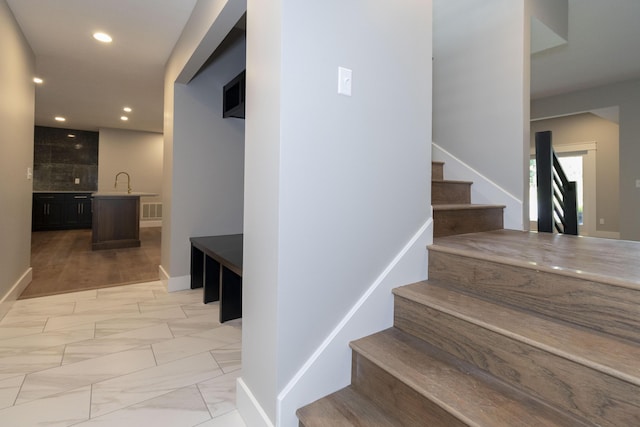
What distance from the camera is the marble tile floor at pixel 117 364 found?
4.58 feet

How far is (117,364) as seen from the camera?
180 centimetres

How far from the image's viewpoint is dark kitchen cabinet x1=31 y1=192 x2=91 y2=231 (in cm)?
751

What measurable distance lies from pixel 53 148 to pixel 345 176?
9625mm

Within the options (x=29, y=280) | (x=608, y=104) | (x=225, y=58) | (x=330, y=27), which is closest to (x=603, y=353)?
(x=330, y=27)

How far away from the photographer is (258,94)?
1.29 meters

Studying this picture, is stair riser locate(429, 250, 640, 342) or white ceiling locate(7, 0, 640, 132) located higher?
white ceiling locate(7, 0, 640, 132)

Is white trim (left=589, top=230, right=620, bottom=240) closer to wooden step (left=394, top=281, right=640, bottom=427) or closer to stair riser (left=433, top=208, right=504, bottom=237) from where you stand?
stair riser (left=433, top=208, right=504, bottom=237)

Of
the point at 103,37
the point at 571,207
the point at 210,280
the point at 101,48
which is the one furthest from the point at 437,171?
the point at 101,48

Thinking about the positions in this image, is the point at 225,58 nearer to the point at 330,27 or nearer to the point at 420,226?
the point at 330,27

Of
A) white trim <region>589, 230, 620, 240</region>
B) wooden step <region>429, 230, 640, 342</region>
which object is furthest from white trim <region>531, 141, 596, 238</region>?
wooden step <region>429, 230, 640, 342</region>

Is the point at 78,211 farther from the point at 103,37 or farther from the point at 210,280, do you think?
the point at 210,280

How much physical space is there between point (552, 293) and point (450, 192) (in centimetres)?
142

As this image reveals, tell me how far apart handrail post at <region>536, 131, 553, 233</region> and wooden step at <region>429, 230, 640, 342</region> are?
37 cm

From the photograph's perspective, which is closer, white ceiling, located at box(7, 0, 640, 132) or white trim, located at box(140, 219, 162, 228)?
white ceiling, located at box(7, 0, 640, 132)
